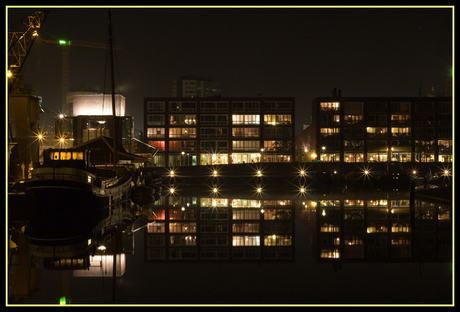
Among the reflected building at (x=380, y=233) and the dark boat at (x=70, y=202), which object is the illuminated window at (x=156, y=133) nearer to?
the dark boat at (x=70, y=202)

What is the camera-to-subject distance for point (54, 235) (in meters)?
24.0

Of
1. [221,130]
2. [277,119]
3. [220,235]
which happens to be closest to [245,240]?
[220,235]

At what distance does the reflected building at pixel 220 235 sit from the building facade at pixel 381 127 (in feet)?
280

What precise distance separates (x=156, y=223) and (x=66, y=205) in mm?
7939

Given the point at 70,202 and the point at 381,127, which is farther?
the point at 381,127

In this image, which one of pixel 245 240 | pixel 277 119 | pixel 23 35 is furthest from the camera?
pixel 277 119

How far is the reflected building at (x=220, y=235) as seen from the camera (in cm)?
1897

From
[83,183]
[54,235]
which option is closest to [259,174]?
[83,183]

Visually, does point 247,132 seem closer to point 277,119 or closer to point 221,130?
point 221,130

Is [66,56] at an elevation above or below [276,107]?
above

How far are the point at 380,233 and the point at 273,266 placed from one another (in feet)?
30.5

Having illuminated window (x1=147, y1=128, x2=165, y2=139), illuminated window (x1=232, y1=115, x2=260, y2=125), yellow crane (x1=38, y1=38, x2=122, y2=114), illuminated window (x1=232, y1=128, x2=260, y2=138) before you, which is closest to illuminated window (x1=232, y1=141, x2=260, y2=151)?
illuminated window (x1=232, y1=128, x2=260, y2=138)

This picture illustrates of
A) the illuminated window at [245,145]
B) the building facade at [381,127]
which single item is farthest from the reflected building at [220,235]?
the building facade at [381,127]

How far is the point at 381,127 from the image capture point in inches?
4722
